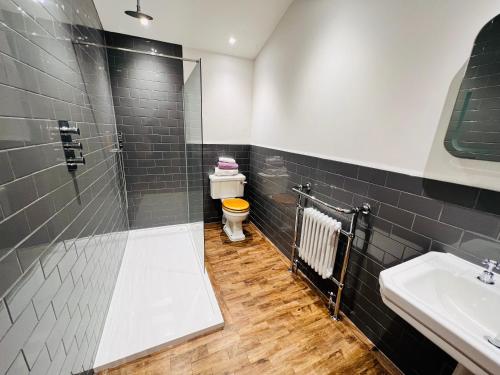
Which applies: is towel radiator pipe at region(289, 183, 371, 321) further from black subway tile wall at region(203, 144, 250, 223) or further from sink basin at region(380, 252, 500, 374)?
black subway tile wall at region(203, 144, 250, 223)

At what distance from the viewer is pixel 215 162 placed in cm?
288

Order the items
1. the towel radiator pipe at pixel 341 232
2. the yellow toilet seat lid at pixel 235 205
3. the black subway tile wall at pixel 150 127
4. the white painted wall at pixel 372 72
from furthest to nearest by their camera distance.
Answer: the yellow toilet seat lid at pixel 235 205 → the black subway tile wall at pixel 150 127 → the towel radiator pipe at pixel 341 232 → the white painted wall at pixel 372 72

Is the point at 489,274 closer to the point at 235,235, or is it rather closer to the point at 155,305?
the point at 155,305

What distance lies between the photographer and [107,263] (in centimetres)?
167

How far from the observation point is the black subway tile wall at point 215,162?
111 inches

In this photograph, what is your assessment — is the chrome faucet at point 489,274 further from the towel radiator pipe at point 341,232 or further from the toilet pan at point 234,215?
the toilet pan at point 234,215

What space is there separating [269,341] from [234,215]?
1.38 meters

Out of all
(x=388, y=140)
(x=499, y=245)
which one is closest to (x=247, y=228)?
(x=388, y=140)

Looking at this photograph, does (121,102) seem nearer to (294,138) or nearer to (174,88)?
(174,88)

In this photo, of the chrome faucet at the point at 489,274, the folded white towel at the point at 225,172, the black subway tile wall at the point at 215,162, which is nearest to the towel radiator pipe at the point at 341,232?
the chrome faucet at the point at 489,274

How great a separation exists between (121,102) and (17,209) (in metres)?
2.18

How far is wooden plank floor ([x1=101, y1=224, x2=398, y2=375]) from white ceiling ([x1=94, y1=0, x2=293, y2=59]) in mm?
2634

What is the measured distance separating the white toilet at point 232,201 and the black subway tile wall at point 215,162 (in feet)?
0.57

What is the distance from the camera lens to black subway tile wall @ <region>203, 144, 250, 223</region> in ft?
9.28
